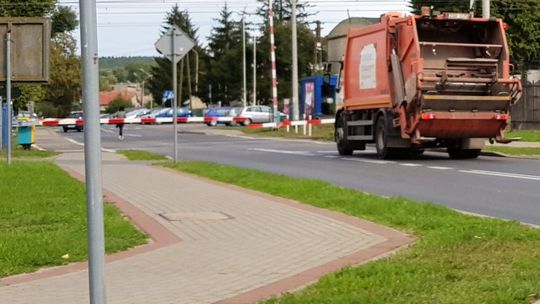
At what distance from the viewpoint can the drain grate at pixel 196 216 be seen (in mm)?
11383

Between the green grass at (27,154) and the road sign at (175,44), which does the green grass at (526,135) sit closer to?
the road sign at (175,44)

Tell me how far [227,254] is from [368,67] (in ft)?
55.3

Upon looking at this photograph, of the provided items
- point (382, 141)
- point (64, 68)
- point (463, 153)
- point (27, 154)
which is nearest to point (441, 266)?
point (382, 141)

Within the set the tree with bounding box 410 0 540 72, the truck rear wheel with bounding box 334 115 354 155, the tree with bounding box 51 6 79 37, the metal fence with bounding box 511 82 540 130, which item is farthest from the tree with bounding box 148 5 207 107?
the truck rear wheel with bounding box 334 115 354 155

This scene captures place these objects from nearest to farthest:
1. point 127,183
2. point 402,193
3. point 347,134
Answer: point 402,193 → point 127,183 → point 347,134

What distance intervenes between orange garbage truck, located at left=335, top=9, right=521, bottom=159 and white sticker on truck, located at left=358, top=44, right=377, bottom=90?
54 millimetres

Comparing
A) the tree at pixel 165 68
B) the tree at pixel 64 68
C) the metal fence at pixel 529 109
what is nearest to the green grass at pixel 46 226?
the metal fence at pixel 529 109

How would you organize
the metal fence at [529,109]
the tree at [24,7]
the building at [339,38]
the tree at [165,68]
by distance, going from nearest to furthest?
the metal fence at [529,109] → the building at [339,38] → the tree at [24,7] → the tree at [165,68]

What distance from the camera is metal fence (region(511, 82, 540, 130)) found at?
119 ft

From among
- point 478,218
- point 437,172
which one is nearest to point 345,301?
point 478,218

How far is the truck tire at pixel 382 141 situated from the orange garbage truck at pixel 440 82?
0.03 meters

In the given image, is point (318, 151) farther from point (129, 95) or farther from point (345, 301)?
point (129, 95)

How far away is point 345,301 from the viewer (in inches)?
246

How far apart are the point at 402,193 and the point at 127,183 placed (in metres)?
4.96
